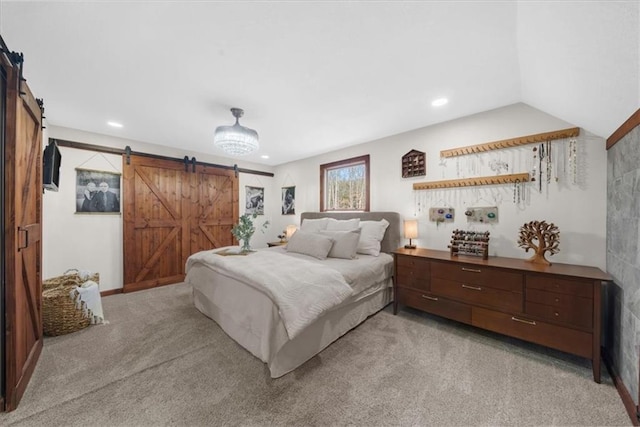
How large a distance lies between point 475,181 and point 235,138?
2.88 metres

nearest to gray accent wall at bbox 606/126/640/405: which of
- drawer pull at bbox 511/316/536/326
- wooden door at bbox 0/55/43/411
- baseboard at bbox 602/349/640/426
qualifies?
baseboard at bbox 602/349/640/426

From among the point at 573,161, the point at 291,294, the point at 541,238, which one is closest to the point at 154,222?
the point at 291,294

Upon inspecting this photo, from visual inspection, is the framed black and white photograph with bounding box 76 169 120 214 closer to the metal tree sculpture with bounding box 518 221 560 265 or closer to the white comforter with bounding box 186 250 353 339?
the white comforter with bounding box 186 250 353 339

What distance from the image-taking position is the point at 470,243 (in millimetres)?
2723

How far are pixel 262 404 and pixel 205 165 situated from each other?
440cm

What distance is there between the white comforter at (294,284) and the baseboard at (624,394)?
185 centimetres

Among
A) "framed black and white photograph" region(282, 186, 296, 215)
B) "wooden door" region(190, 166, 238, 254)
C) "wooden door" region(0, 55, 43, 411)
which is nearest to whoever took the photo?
"wooden door" region(0, 55, 43, 411)

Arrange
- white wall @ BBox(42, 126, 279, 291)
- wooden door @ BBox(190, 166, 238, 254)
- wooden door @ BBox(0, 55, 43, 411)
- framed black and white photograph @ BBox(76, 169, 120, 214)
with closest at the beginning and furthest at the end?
wooden door @ BBox(0, 55, 43, 411)
white wall @ BBox(42, 126, 279, 291)
framed black and white photograph @ BBox(76, 169, 120, 214)
wooden door @ BBox(190, 166, 238, 254)

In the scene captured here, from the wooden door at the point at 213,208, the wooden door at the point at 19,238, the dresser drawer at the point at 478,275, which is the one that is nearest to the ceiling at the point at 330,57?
the wooden door at the point at 19,238

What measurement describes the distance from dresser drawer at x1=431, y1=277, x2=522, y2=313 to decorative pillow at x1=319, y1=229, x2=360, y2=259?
3.21 ft

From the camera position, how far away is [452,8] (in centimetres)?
141

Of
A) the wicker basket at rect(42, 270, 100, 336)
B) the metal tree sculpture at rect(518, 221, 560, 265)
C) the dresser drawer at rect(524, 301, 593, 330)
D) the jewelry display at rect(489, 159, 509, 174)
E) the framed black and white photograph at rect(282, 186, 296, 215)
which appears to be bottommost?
the wicker basket at rect(42, 270, 100, 336)

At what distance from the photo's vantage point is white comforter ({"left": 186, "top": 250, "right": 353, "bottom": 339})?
1.79m

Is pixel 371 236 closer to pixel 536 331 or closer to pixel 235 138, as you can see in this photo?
pixel 536 331
